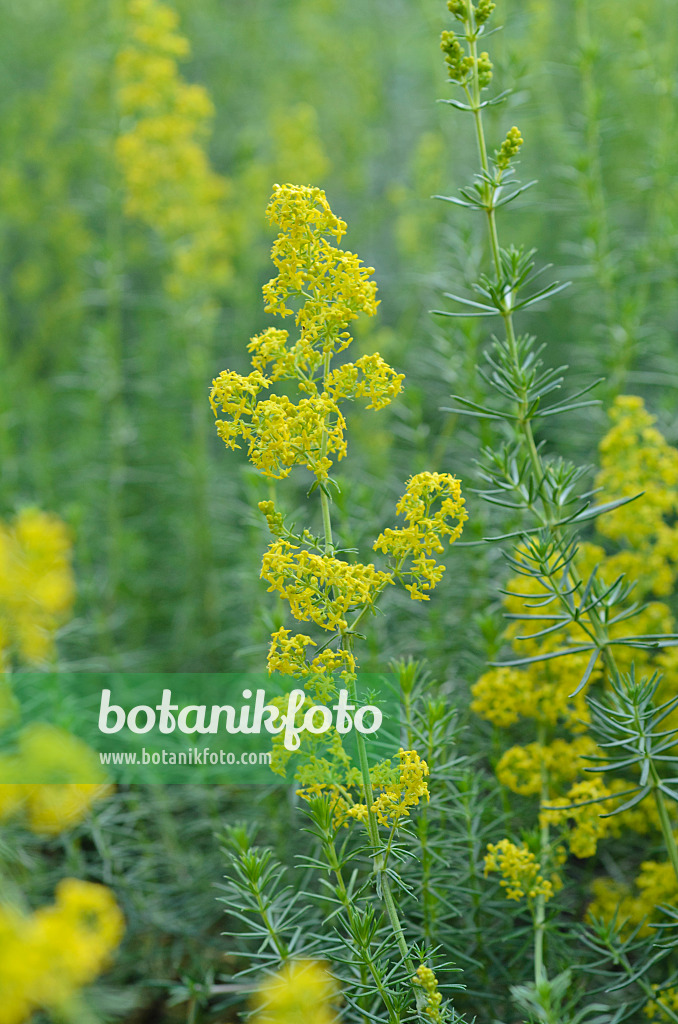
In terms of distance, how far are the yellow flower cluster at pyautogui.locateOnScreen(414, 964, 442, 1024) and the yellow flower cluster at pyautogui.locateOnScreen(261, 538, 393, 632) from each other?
557 mm

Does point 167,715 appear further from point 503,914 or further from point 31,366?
point 31,366

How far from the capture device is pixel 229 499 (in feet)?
11.4

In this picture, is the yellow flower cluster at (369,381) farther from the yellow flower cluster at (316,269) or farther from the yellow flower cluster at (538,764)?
the yellow flower cluster at (538,764)

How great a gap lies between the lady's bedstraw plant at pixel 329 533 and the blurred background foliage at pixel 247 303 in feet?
1.94

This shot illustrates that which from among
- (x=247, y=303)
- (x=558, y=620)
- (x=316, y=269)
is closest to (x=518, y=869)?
(x=558, y=620)

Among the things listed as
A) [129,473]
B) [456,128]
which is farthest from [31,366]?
[456,128]

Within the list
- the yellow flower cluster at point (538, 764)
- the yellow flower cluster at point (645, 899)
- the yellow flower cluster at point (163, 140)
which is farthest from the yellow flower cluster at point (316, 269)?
the yellow flower cluster at point (163, 140)

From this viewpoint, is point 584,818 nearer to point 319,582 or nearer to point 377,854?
point 377,854

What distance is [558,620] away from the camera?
1841 mm

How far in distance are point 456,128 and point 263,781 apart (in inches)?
117

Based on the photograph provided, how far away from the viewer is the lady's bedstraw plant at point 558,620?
1535mm

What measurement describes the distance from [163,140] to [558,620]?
2.32 meters

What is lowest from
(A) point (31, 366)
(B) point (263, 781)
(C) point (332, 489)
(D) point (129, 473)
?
(B) point (263, 781)

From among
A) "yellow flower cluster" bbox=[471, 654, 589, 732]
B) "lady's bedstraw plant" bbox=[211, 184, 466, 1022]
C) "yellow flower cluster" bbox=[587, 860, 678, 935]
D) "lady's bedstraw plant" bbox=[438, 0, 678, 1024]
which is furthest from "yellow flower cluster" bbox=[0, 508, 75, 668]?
"yellow flower cluster" bbox=[587, 860, 678, 935]
